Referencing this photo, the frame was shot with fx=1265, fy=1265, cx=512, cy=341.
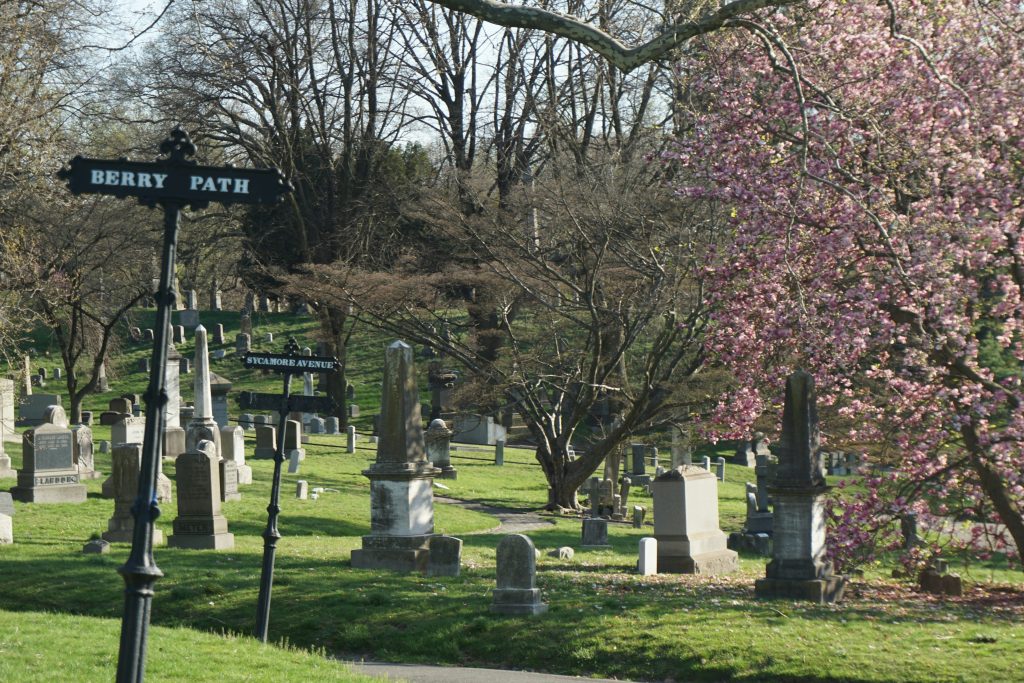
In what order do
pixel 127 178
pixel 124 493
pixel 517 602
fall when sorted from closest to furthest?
pixel 127 178 → pixel 517 602 → pixel 124 493

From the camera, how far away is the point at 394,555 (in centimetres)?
1695

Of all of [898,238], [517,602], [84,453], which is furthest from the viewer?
[84,453]

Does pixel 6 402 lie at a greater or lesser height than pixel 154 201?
lesser

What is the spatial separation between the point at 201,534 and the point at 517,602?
716 centimetres

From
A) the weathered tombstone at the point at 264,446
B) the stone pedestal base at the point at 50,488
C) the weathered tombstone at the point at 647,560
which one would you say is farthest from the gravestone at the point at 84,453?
the weathered tombstone at the point at 647,560

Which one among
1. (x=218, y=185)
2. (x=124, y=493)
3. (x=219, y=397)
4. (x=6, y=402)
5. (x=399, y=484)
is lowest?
(x=124, y=493)

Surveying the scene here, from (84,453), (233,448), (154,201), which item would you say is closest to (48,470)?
(84,453)

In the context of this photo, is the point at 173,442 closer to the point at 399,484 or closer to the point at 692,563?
the point at 399,484

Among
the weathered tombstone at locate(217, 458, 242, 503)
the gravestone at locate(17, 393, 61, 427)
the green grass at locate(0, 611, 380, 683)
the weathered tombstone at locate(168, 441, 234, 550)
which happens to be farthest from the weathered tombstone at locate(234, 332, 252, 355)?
the green grass at locate(0, 611, 380, 683)

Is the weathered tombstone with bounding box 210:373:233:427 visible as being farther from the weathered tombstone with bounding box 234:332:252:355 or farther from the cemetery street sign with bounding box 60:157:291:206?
the cemetery street sign with bounding box 60:157:291:206

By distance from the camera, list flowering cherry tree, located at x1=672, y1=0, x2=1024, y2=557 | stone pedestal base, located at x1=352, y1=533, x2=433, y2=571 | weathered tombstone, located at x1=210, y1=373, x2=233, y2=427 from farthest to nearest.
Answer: weathered tombstone, located at x1=210, y1=373, x2=233, y2=427 < stone pedestal base, located at x1=352, y1=533, x2=433, y2=571 < flowering cherry tree, located at x1=672, y1=0, x2=1024, y2=557

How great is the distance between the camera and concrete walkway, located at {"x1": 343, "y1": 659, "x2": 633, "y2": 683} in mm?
11555

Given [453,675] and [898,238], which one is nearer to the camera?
[453,675]

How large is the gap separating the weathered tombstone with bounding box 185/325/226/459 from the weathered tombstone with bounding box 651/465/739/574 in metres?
12.3
